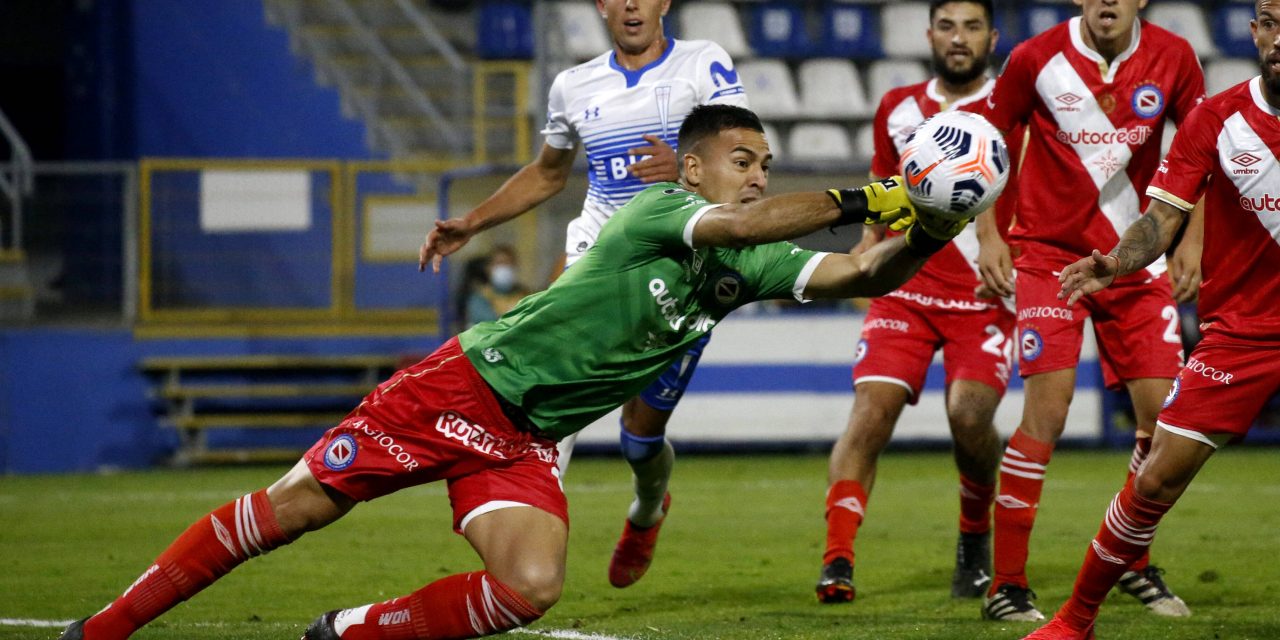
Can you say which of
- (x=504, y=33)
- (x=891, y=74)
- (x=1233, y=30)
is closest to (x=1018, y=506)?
(x=504, y=33)

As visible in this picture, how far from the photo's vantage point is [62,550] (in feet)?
28.8

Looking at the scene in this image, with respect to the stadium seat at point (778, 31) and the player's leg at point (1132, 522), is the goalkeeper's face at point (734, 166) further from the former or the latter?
the stadium seat at point (778, 31)

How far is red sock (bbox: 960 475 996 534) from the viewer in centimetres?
698

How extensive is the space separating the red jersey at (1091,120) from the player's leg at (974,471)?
68 cm

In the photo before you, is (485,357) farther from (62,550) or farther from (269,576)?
(62,550)

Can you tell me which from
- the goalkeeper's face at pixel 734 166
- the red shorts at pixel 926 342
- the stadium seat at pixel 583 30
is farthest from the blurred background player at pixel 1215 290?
the stadium seat at pixel 583 30

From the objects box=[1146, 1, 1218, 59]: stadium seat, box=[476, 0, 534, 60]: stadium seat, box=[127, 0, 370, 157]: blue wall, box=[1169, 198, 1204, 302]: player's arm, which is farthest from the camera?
box=[1146, 1, 1218, 59]: stadium seat

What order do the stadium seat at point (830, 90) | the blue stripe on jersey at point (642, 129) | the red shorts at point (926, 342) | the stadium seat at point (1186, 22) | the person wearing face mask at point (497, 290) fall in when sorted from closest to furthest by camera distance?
1. the blue stripe on jersey at point (642, 129)
2. the red shorts at point (926, 342)
3. the person wearing face mask at point (497, 290)
4. the stadium seat at point (830, 90)
5. the stadium seat at point (1186, 22)

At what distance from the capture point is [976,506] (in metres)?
7.01

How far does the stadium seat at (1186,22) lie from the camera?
2017 cm

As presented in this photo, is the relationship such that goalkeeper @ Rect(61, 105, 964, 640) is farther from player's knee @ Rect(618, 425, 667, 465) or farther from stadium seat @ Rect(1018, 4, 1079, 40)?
stadium seat @ Rect(1018, 4, 1079, 40)

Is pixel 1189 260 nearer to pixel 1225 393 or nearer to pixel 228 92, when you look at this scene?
pixel 1225 393

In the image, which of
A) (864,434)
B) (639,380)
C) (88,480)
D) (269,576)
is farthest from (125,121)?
(639,380)

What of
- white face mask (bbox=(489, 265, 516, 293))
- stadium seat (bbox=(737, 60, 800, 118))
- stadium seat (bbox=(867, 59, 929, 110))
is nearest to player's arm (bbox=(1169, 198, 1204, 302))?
white face mask (bbox=(489, 265, 516, 293))
